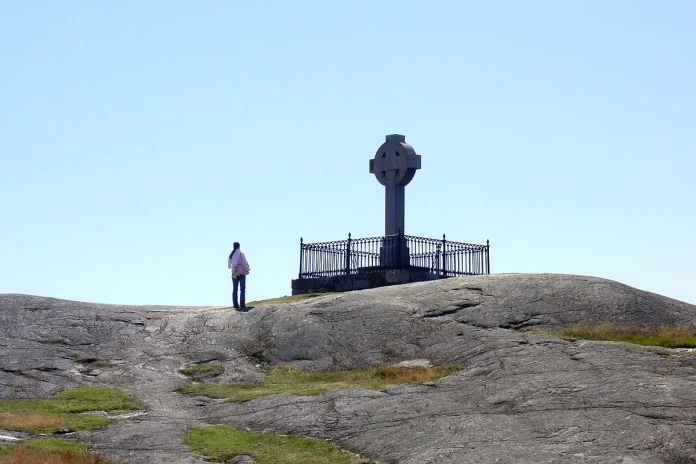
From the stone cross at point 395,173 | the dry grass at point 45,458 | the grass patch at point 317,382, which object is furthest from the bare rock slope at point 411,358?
the stone cross at point 395,173

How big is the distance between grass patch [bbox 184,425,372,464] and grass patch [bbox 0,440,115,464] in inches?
74.9

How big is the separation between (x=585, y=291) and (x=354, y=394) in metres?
8.99

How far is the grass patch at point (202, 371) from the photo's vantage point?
84.0 ft

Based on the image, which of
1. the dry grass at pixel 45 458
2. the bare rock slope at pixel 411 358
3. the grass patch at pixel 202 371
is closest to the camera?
the dry grass at pixel 45 458

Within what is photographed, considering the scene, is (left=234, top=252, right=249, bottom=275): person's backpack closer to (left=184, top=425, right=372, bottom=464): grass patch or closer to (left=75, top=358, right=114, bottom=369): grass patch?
(left=75, top=358, right=114, bottom=369): grass patch

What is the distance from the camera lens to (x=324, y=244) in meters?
39.0

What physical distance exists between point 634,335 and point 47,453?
13.6m

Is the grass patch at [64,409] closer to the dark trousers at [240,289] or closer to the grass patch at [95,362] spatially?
the grass patch at [95,362]

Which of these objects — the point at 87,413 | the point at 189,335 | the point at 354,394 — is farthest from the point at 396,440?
the point at 189,335

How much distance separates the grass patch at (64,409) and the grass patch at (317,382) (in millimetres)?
1902

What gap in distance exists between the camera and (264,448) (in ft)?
60.3

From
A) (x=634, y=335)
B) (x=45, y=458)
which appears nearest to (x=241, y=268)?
(x=634, y=335)

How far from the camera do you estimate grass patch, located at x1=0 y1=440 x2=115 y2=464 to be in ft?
55.0

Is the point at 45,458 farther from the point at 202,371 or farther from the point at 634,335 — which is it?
the point at 634,335
